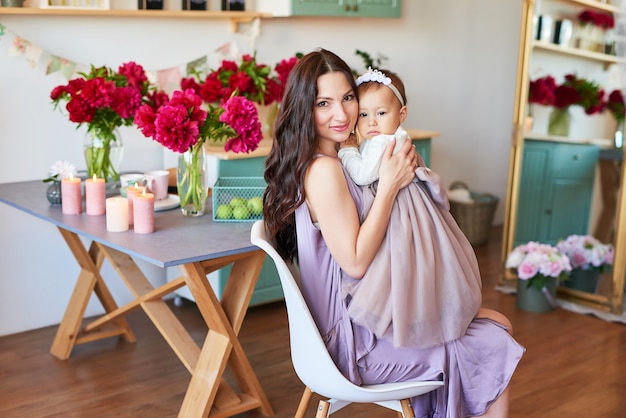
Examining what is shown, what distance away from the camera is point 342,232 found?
81.0 inches

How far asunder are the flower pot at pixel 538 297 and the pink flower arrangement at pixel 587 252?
21cm

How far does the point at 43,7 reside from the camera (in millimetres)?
3461

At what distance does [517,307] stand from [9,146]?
2.56 meters

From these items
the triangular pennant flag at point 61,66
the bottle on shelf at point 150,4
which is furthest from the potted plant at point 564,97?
the triangular pennant flag at point 61,66

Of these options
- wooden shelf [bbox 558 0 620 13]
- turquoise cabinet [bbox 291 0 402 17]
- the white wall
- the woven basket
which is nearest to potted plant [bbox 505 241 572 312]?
the woven basket

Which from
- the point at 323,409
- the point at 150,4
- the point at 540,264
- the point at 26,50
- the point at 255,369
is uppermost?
the point at 150,4

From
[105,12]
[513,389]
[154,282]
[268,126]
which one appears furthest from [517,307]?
[105,12]

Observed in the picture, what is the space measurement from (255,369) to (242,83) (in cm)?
130

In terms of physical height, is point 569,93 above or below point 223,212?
above

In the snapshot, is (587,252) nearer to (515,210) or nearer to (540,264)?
(540,264)

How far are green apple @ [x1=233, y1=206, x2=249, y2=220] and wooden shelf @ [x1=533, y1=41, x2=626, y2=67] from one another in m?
2.20

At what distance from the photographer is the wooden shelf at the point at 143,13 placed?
3.39m

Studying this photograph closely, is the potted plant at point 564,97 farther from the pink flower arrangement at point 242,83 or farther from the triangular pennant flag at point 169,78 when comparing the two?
the triangular pennant flag at point 169,78

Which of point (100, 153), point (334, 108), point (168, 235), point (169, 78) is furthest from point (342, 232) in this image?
point (169, 78)
